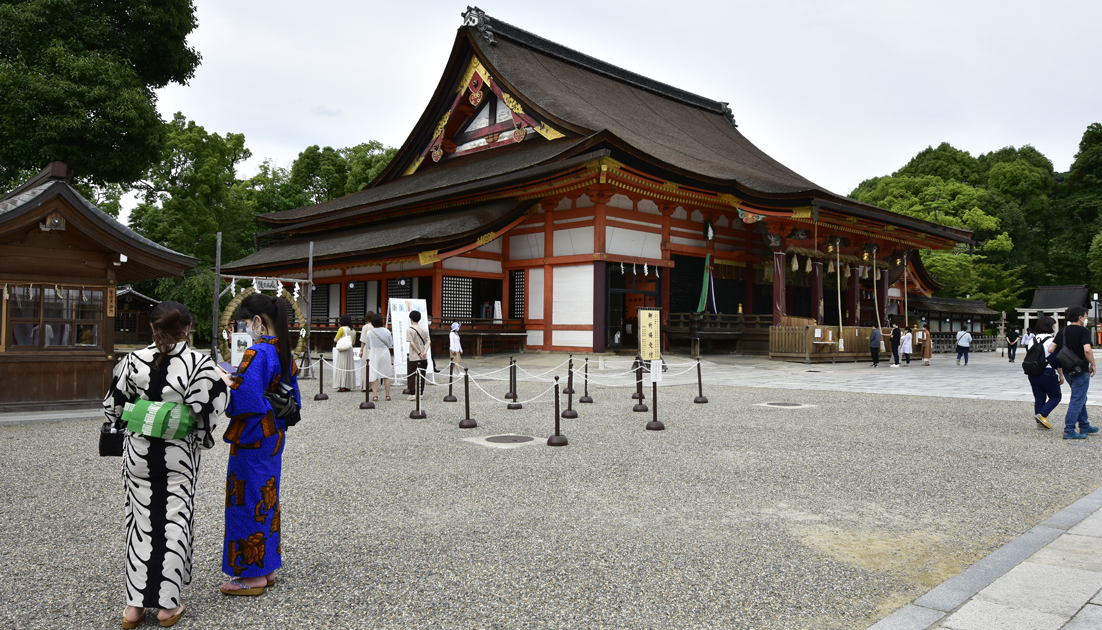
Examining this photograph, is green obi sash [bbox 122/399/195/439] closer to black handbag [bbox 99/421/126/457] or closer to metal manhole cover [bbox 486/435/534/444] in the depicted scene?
black handbag [bbox 99/421/126/457]

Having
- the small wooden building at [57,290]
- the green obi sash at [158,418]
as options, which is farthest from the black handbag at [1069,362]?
the small wooden building at [57,290]

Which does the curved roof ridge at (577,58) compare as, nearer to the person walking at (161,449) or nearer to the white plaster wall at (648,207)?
the white plaster wall at (648,207)

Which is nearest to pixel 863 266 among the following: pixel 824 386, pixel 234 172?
pixel 824 386

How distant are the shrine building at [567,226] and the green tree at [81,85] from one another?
6507mm

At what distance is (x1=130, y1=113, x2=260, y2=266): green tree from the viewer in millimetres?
30859

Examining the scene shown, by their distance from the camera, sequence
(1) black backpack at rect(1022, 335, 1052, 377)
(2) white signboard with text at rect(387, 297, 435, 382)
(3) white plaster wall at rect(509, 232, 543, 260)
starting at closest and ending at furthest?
(1) black backpack at rect(1022, 335, 1052, 377)
(2) white signboard with text at rect(387, 297, 435, 382)
(3) white plaster wall at rect(509, 232, 543, 260)

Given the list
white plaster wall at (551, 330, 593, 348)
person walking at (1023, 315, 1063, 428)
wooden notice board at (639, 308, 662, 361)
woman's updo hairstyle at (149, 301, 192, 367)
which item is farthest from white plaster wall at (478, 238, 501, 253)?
woman's updo hairstyle at (149, 301, 192, 367)

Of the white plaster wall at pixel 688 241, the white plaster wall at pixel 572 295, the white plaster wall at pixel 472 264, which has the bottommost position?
the white plaster wall at pixel 572 295

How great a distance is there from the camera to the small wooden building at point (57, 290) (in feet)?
31.8

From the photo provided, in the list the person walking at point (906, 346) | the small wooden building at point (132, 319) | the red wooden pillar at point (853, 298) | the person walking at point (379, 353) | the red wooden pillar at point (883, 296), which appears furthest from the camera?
the small wooden building at point (132, 319)

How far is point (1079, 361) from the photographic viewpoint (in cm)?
774

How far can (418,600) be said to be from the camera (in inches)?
135

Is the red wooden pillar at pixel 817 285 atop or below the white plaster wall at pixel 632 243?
below

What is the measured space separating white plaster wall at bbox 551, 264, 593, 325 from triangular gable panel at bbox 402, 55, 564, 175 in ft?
14.6
